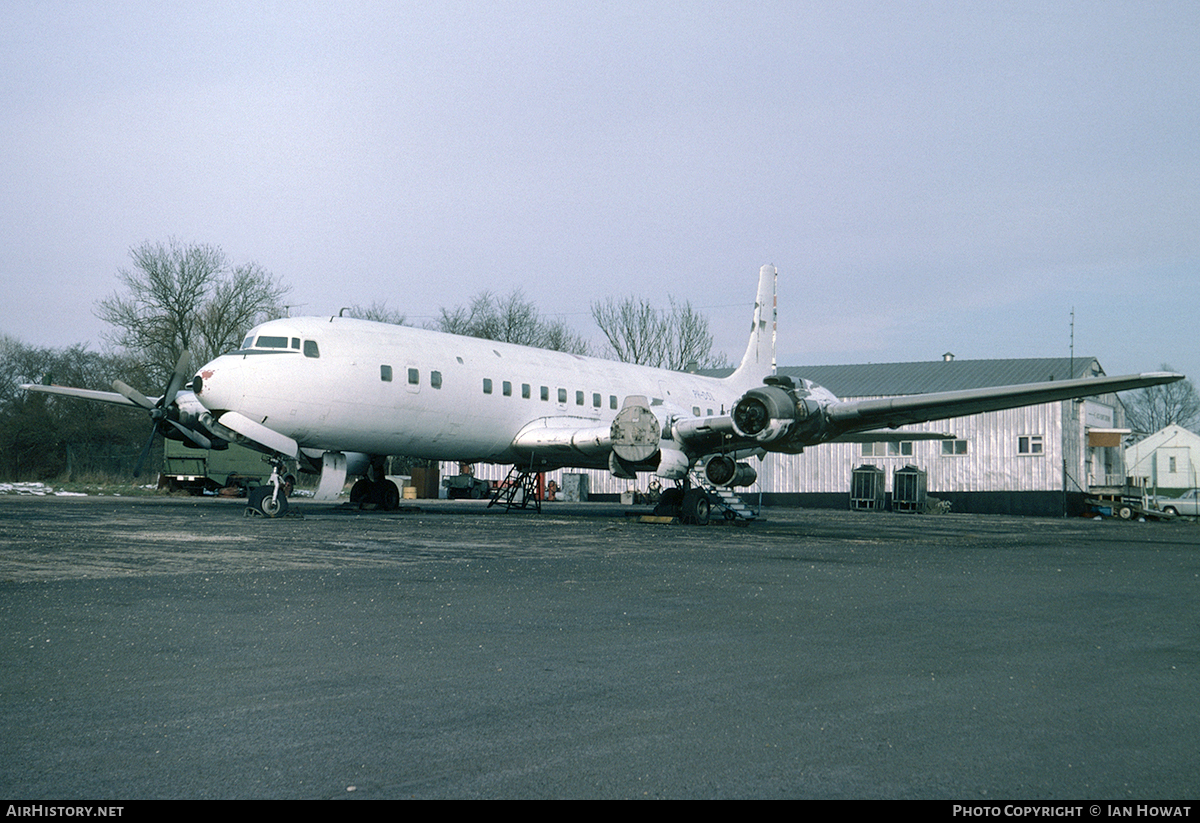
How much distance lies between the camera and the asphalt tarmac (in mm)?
3873

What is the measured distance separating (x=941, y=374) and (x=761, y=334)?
22.5 meters

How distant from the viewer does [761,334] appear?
35469 millimetres

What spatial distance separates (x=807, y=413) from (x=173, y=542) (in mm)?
13823

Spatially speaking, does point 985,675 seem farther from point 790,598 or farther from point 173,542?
point 173,542

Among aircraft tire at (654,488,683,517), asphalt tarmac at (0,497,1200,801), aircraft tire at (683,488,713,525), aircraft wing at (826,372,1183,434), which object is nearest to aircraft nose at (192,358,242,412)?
asphalt tarmac at (0,497,1200,801)

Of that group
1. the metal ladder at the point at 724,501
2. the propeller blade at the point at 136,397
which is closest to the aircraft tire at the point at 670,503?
the metal ladder at the point at 724,501

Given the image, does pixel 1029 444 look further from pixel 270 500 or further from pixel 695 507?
pixel 270 500

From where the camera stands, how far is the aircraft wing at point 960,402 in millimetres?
18817

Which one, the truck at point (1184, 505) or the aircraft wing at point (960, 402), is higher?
the aircraft wing at point (960, 402)

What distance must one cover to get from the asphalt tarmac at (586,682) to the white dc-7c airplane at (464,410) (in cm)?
952

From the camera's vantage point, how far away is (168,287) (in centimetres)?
5747

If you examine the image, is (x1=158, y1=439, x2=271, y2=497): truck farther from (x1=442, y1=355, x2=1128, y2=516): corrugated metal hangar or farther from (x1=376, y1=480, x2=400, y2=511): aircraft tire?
(x1=376, y1=480, x2=400, y2=511): aircraft tire

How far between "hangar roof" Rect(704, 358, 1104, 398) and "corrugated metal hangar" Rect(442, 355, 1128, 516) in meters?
0.06

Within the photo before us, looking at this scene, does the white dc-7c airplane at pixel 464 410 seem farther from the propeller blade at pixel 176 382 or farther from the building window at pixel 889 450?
the building window at pixel 889 450
